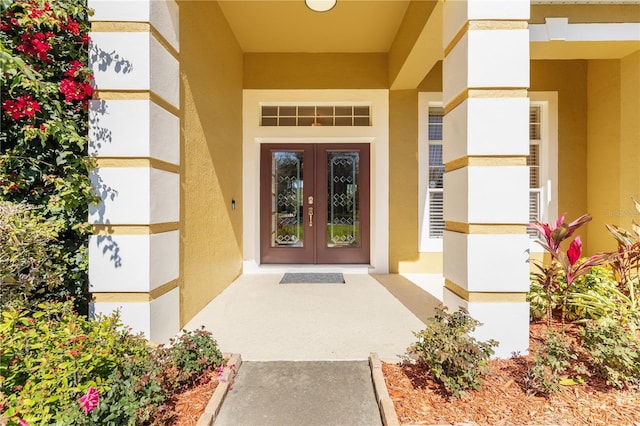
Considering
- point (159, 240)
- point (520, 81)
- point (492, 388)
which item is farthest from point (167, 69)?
point (492, 388)

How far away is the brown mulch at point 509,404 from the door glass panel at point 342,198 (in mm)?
3701

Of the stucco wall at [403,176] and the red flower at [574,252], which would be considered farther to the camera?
the stucco wall at [403,176]

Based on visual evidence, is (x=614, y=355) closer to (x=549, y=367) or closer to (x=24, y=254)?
(x=549, y=367)

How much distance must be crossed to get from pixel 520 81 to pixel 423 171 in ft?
10.00

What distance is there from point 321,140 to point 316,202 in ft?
3.73

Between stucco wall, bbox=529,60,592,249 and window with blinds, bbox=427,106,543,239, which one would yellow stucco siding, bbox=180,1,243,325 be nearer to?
window with blinds, bbox=427,106,543,239

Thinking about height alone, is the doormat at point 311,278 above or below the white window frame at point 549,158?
below

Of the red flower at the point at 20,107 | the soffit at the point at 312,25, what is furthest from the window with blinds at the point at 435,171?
the red flower at the point at 20,107

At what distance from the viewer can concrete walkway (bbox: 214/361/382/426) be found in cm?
188

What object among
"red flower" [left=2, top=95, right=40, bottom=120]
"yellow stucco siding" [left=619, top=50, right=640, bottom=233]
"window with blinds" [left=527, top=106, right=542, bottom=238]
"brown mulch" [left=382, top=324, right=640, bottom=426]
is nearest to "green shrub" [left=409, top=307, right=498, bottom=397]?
"brown mulch" [left=382, top=324, right=640, bottom=426]

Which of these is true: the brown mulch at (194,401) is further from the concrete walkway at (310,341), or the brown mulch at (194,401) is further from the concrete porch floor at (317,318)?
the concrete porch floor at (317,318)

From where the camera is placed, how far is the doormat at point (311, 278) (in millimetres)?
4898

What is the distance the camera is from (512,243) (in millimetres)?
2537

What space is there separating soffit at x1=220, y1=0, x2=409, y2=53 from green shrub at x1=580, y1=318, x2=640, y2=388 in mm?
4200
